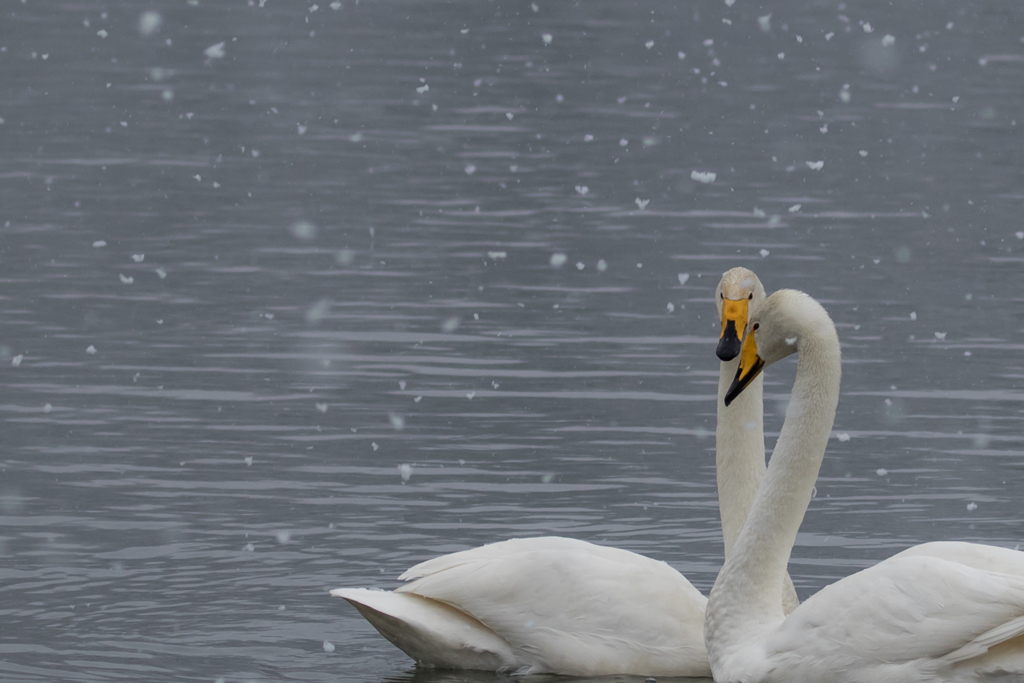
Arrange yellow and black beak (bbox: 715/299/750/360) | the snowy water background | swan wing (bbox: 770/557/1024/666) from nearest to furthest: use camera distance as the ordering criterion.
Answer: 1. swan wing (bbox: 770/557/1024/666)
2. yellow and black beak (bbox: 715/299/750/360)
3. the snowy water background

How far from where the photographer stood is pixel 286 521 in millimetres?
9695

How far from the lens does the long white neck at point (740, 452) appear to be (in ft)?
27.0

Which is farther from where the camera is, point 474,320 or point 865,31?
point 865,31

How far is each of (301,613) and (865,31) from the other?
35353 millimetres

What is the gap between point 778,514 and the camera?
24.5 ft

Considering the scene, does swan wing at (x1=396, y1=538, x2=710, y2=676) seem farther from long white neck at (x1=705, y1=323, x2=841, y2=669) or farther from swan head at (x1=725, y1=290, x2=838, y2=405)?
swan head at (x1=725, y1=290, x2=838, y2=405)

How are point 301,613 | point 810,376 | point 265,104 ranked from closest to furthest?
point 810,376, point 301,613, point 265,104

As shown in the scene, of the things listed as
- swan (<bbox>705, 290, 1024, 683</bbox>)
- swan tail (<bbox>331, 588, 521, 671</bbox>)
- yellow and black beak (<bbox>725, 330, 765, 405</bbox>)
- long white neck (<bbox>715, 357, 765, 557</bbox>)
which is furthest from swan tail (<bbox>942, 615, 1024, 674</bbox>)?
swan tail (<bbox>331, 588, 521, 671</bbox>)

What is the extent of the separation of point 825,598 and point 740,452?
1.44 m

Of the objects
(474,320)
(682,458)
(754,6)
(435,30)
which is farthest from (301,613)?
(754,6)

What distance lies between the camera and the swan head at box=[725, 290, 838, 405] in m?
7.37

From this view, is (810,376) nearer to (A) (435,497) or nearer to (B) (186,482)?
(A) (435,497)

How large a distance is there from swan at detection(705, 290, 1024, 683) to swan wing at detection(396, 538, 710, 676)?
0.28 meters

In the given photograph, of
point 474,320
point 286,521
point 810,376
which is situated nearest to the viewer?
point 810,376
